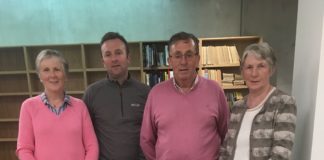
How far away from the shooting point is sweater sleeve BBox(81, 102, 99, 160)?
67.0 inches

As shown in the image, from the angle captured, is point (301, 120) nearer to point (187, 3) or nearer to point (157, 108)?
point (157, 108)

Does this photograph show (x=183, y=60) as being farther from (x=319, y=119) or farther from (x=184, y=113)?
(x=319, y=119)

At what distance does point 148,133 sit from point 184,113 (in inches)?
12.5

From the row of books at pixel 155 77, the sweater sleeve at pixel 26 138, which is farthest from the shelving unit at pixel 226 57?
the sweater sleeve at pixel 26 138

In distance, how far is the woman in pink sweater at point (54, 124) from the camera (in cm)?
161

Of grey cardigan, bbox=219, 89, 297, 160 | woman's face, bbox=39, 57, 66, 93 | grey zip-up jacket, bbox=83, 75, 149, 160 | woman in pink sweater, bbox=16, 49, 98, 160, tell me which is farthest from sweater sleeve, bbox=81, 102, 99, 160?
grey cardigan, bbox=219, 89, 297, 160

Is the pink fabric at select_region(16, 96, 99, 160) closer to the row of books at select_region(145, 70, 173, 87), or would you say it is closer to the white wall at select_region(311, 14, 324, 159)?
the white wall at select_region(311, 14, 324, 159)

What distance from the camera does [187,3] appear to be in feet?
15.5

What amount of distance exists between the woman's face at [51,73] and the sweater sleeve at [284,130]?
1.33m

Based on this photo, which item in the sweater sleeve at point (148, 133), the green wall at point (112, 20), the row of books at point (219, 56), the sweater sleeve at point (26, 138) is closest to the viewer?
the sweater sleeve at point (26, 138)

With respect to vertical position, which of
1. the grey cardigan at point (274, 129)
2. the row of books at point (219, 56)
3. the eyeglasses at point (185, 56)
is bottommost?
the grey cardigan at point (274, 129)

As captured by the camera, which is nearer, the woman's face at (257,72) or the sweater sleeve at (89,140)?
the woman's face at (257,72)

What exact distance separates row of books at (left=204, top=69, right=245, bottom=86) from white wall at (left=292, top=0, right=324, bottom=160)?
8.61 feet

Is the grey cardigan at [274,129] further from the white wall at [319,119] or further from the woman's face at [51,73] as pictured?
the woman's face at [51,73]
